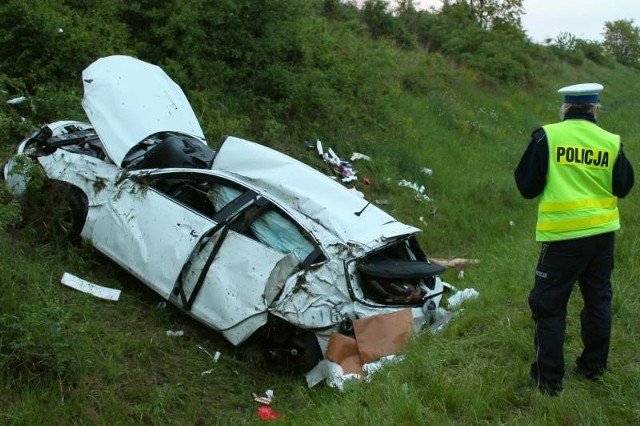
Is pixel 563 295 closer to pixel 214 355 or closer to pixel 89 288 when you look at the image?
pixel 214 355

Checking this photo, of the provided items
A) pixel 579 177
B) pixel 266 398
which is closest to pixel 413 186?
pixel 266 398

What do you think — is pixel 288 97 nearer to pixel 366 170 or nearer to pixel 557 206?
pixel 366 170

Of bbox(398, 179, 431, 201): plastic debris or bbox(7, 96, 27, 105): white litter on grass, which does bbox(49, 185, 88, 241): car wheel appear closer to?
bbox(7, 96, 27, 105): white litter on grass

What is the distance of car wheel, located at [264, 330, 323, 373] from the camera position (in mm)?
5129

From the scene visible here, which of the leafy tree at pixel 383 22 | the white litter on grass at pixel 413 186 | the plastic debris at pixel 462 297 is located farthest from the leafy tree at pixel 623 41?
the plastic debris at pixel 462 297

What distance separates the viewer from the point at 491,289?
598 centimetres

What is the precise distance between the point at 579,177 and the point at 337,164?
307 inches

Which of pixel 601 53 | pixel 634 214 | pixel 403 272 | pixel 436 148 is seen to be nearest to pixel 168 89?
pixel 403 272

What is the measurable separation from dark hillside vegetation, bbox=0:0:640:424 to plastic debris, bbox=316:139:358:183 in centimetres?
18

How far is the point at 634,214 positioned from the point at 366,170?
5041 mm

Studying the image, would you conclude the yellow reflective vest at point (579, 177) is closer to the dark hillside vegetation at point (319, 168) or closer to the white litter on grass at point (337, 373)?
the dark hillside vegetation at point (319, 168)

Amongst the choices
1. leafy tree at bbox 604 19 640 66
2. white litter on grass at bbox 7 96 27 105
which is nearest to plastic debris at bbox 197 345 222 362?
white litter on grass at bbox 7 96 27 105

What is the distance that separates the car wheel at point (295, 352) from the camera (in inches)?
202

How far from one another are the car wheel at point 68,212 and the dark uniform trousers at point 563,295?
14.8 feet
